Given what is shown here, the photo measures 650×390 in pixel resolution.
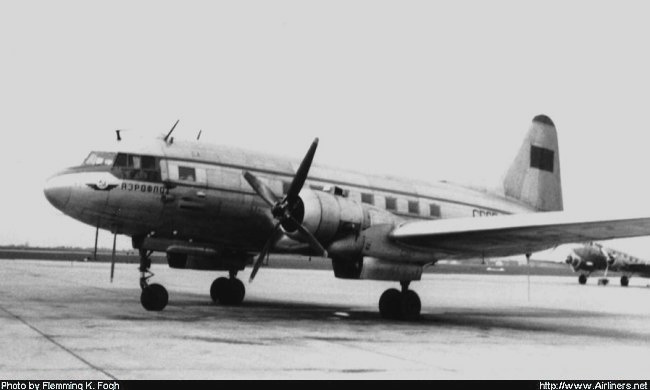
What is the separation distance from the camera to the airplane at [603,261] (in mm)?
46375

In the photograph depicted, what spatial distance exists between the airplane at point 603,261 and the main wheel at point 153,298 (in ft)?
122

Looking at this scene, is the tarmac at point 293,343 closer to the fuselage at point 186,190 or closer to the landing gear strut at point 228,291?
the landing gear strut at point 228,291

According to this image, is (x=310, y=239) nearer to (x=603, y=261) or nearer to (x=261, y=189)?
(x=261, y=189)

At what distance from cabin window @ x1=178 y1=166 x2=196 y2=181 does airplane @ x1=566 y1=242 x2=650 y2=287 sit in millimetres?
36742

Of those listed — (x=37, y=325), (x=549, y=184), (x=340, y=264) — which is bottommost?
(x=37, y=325)

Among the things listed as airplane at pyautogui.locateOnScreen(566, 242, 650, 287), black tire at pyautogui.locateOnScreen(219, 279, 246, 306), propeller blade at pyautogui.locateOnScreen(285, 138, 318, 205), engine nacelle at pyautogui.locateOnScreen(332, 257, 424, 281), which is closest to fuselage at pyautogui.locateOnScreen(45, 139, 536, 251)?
engine nacelle at pyautogui.locateOnScreen(332, 257, 424, 281)

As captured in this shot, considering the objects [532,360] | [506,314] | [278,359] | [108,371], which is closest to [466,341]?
Result: [532,360]

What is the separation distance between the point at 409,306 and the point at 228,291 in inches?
198

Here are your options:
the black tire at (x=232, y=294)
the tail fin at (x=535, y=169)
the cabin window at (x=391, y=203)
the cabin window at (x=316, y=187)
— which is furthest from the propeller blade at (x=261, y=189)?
the tail fin at (x=535, y=169)

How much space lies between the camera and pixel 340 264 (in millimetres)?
14883

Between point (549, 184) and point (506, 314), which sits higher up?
point (549, 184)
